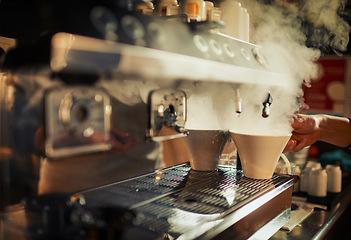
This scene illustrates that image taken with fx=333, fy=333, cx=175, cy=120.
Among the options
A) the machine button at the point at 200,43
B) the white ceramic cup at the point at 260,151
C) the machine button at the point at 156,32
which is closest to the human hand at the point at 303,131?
the white ceramic cup at the point at 260,151

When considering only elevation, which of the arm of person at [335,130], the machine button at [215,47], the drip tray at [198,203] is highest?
the machine button at [215,47]

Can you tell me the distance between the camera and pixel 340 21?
235 centimetres

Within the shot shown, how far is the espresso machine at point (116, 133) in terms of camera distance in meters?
0.70

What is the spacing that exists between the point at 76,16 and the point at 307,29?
1.66m

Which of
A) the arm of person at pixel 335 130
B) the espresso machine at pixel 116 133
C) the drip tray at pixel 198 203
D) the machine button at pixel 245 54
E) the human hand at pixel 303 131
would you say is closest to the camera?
the espresso machine at pixel 116 133

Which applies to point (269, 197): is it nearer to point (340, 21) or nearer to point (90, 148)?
point (90, 148)

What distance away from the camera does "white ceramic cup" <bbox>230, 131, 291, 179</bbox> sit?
1280mm

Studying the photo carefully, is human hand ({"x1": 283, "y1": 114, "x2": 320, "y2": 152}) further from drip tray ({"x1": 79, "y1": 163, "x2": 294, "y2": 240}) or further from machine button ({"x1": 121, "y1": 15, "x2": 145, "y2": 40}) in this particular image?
machine button ({"x1": 121, "y1": 15, "x2": 145, "y2": 40})

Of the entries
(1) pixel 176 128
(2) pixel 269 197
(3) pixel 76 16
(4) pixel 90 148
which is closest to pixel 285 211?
(2) pixel 269 197

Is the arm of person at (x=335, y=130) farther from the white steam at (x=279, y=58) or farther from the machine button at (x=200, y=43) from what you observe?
the machine button at (x=200, y=43)

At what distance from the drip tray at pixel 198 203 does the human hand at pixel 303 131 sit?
61 cm

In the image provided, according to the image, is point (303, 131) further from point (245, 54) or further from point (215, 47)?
point (215, 47)

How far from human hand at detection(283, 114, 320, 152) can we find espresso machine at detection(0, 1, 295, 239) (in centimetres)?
63

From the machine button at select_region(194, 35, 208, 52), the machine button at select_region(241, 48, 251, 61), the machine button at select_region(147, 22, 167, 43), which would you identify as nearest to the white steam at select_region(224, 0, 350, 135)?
the machine button at select_region(241, 48, 251, 61)
